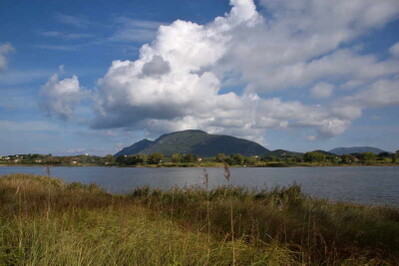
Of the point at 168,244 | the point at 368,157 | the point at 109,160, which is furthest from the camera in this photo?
the point at 109,160

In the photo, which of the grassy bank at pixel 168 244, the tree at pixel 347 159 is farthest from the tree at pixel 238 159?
the grassy bank at pixel 168 244

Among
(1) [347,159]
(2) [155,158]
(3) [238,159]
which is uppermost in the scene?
(2) [155,158]

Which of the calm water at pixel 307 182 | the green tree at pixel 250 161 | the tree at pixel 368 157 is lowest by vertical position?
the calm water at pixel 307 182

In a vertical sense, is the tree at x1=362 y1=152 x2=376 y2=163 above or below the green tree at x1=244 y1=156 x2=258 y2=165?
above

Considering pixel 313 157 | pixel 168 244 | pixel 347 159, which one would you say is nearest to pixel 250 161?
pixel 313 157

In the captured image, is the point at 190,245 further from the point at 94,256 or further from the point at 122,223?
the point at 122,223

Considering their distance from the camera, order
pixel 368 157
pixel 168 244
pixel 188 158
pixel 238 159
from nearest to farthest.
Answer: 1. pixel 168 244
2. pixel 238 159
3. pixel 368 157
4. pixel 188 158

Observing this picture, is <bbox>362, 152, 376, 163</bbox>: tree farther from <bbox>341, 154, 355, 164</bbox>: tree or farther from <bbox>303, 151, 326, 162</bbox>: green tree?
<bbox>303, 151, 326, 162</bbox>: green tree

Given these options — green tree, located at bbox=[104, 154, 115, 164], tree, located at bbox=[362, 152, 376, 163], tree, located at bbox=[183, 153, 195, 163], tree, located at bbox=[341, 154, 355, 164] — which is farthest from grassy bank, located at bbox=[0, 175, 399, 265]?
green tree, located at bbox=[104, 154, 115, 164]

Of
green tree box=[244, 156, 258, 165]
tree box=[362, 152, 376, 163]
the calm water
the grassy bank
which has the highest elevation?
tree box=[362, 152, 376, 163]

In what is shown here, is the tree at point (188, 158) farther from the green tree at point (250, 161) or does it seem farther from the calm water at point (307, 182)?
the calm water at point (307, 182)

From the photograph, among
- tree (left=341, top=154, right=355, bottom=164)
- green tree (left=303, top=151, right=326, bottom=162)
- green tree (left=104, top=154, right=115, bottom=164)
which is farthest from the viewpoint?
green tree (left=104, top=154, right=115, bottom=164)

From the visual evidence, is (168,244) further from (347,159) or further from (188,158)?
(347,159)

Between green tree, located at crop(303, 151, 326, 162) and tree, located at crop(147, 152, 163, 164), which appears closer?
tree, located at crop(147, 152, 163, 164)
